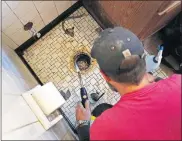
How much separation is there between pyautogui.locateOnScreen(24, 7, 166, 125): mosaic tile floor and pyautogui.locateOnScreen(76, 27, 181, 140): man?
600 millimetres

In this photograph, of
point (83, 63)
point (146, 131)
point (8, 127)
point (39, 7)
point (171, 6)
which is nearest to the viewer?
point (8, 127)

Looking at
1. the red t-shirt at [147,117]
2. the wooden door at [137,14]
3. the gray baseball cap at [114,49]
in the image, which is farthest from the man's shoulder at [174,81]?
the wooden door at [137,14]

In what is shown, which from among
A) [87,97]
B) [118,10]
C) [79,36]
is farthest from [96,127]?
[79,36]

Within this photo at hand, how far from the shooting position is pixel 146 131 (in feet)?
3.22

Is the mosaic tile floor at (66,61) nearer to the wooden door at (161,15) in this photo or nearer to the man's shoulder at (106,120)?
the wooden door at (161,15)

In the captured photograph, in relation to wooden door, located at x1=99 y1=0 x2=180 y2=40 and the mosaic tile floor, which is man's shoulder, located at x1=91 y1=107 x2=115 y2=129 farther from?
the mosaic tile floor

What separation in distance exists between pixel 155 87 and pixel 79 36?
816 millimetres

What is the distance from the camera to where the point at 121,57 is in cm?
106

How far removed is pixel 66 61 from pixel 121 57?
72cm

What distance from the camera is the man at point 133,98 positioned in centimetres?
98

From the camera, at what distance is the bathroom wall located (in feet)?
4.56

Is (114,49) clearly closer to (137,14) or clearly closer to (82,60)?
(137,14)

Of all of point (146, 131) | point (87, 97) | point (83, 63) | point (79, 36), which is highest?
point (79, 36)

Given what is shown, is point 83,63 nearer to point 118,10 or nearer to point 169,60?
point 118,10
